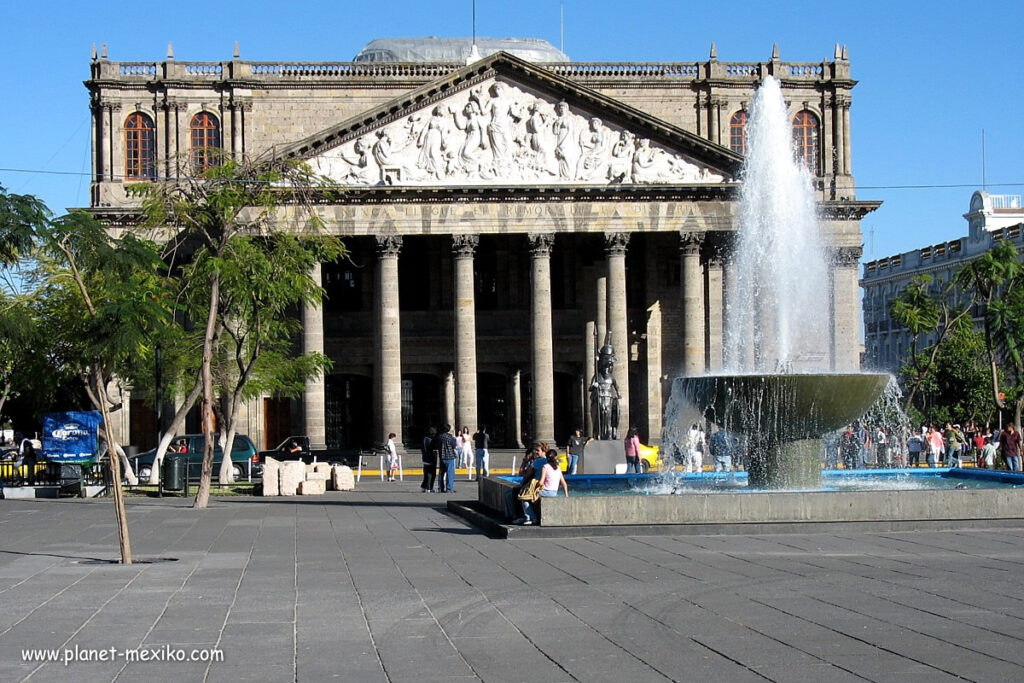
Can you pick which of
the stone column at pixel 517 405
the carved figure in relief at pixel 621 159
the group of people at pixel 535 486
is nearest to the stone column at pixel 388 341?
the stone column at pixel 517 405

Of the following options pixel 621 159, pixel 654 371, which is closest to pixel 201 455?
pixel 621 159

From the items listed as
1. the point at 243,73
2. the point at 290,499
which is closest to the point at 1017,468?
the point at 290,499

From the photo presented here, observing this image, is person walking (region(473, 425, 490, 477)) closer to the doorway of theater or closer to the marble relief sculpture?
the marble relief sculpture

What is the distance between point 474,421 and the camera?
189 feet

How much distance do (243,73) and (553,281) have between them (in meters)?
15.9

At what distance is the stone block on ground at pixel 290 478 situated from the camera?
37781 mm

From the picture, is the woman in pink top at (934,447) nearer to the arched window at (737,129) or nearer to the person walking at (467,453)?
the person walking at (467,453)

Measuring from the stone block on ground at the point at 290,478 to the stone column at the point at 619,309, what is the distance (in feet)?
68.6

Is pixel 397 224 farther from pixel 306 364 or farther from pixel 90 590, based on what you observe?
pixel 90 590

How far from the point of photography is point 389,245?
5781 centimetres

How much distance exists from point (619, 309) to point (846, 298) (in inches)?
389

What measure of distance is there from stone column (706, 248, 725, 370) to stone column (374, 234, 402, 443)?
41.5ft

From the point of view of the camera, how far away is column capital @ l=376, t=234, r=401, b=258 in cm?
5781

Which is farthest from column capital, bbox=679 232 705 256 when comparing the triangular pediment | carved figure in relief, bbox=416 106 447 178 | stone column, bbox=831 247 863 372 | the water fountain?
the water fountain
